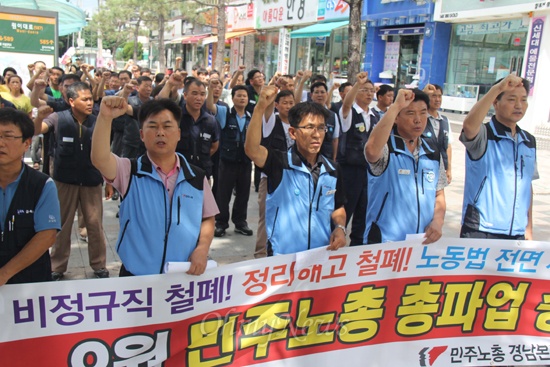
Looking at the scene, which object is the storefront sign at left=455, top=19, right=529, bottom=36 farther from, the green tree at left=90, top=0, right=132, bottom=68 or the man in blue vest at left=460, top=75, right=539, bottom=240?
the green tree at left=90, top=0, right=132, bottom=68

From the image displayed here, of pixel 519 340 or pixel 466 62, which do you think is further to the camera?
pixel 466 62

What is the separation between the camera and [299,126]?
2973 millimetres

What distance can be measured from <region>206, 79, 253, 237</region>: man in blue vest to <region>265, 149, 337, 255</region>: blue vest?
297 cm

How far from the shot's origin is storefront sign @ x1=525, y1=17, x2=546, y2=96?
44.0 feet

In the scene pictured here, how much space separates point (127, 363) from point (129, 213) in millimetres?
744

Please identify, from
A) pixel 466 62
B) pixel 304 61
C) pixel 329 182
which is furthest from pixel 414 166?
pixel 304 61

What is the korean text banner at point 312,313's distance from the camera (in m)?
2.47

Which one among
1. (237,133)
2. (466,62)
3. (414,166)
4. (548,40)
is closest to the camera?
(414,166)

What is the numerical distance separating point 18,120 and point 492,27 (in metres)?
15.8

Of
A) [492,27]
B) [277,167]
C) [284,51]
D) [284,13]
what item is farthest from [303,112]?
[284,13]

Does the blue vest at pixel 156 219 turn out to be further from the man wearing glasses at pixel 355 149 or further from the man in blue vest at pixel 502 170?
the man wearing glasses at pixel 355 149

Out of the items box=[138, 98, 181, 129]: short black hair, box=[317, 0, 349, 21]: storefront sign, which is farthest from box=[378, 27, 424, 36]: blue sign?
box=[138, 98, 181, 129]: short black hair

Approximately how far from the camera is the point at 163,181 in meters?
2.59

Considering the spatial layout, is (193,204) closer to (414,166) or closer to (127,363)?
(127,363)
